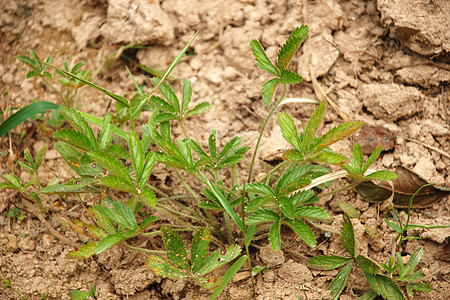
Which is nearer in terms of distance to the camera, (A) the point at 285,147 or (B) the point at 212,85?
(A) the point at 285,147

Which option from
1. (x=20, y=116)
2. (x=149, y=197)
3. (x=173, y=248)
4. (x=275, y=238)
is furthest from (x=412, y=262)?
(x=20, y=116)

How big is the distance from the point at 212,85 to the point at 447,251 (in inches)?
57.7

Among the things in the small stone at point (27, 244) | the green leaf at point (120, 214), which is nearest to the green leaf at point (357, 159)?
the green leaf at point (120, 214)

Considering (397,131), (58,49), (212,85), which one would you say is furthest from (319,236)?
(58,49)

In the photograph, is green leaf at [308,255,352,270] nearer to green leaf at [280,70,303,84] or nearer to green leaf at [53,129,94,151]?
green leaf at [280,70,303,84]

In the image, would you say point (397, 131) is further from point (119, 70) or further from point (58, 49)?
point (58, 49)

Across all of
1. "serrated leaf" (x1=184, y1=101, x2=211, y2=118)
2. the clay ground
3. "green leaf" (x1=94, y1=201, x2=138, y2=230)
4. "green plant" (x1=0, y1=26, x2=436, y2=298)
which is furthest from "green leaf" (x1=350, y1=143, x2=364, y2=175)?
"green leaf" (x1=94, y1=201, x2=138, y2=230)

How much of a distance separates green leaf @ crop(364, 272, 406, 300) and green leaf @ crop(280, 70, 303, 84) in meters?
0.87

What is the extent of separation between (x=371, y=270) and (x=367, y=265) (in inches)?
0.9

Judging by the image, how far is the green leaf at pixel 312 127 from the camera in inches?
57.6

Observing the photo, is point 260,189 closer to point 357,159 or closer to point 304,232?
point 304,232

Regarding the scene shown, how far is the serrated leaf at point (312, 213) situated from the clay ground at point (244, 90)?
33 cm

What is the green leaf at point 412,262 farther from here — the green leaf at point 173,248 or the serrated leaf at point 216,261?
the green leaf at point 173,248

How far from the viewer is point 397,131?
2016 millimetres
